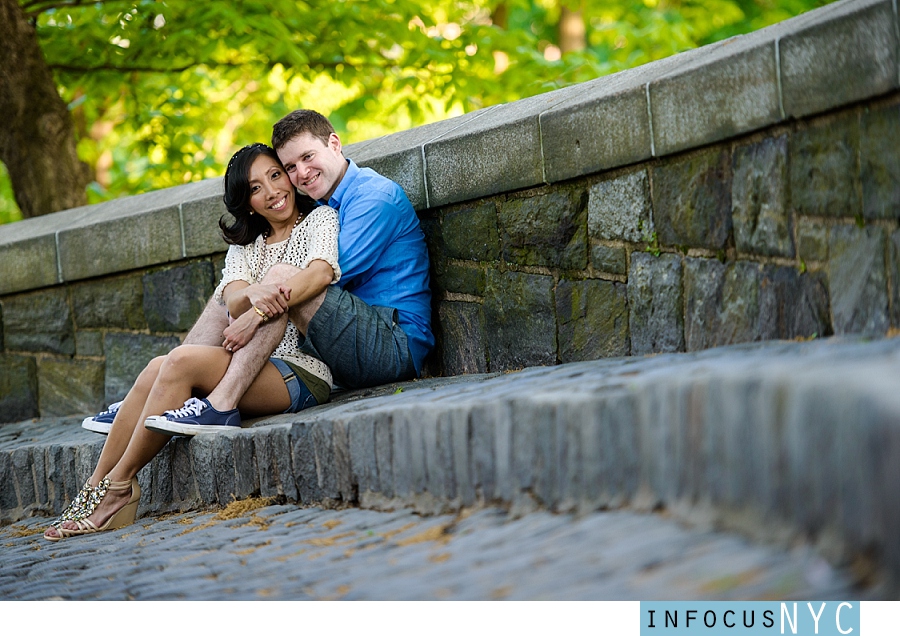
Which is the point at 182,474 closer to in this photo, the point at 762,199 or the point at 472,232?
the point at 472,232

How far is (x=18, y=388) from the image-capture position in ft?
16.6

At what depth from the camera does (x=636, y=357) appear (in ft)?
9.46

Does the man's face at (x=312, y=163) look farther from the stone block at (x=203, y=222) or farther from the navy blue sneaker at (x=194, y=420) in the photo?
the navy blue sneaker at (x=194, y=420)

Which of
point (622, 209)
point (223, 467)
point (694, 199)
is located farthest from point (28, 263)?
point (694, 199)

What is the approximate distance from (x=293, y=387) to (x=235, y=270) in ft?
1.85

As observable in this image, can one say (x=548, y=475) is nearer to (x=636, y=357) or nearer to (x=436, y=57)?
(x=636, y=357)

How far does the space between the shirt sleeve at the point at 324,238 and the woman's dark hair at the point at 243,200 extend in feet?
0.84

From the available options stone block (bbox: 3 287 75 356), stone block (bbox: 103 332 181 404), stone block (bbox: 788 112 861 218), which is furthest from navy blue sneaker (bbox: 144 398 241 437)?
stone block (bbox: 788 112 861 218)

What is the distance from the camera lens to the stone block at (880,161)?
2270mm

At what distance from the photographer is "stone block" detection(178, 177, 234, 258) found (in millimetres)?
4273

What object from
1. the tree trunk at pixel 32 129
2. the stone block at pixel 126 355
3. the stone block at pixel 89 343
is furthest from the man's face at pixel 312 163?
the tree trunk at pixel 32 129

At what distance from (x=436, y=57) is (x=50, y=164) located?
258cm

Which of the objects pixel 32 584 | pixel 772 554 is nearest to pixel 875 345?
pixel 772 554

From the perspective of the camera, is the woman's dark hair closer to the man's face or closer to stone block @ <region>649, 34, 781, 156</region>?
the man's face
